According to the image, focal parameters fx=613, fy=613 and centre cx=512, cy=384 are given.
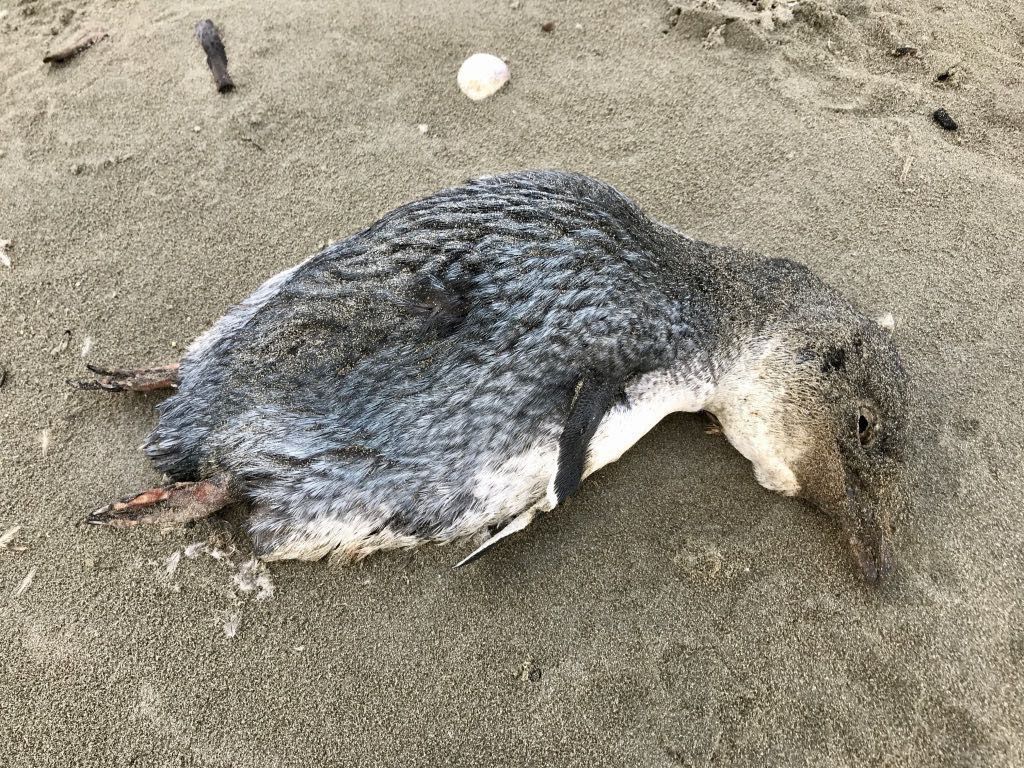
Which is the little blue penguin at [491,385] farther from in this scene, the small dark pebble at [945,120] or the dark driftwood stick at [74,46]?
the dark driftwood stick at [74,46]

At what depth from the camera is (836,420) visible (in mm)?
2691

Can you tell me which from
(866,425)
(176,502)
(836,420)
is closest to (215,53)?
(176,502)

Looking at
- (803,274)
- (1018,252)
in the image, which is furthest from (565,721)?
(1018,252)

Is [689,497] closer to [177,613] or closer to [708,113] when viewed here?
[177,613]

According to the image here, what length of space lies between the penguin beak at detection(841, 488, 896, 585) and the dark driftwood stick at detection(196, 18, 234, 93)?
4.51m

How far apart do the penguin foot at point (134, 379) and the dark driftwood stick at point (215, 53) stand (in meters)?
2.24

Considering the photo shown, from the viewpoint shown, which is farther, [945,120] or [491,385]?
[945,120]

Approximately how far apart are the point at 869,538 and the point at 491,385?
1.76m

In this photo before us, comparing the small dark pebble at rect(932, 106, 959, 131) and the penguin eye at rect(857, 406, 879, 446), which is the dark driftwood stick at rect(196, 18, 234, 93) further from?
the small dark pebble at rect(932, 106, 959, 131)

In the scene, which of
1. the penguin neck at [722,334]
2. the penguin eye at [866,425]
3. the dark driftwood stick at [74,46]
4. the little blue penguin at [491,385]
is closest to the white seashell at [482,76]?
the little blue penguin at [491,385]

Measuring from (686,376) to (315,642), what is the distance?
6.51 feet

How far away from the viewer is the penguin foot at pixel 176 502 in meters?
2.68

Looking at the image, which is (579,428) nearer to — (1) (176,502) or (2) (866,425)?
(2) (866,425)

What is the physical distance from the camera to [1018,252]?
3.50 metres
